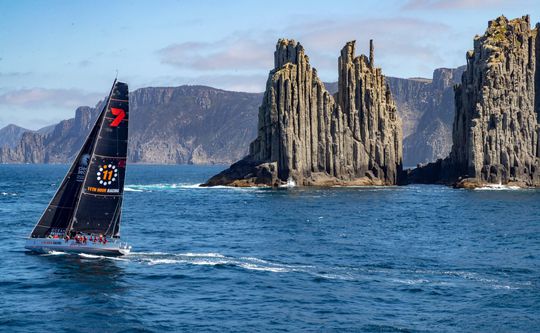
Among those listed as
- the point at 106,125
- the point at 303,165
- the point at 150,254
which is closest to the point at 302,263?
the point at 150,254

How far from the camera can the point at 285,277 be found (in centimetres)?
5653

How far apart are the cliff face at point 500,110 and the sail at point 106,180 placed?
372 feet

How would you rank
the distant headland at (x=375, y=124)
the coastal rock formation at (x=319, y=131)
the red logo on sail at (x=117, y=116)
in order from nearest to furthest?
the red logo on sail at (x=117, y=116), the distant headland at (x=375, y=124), the coastal rock formation at (x=319, y=131)

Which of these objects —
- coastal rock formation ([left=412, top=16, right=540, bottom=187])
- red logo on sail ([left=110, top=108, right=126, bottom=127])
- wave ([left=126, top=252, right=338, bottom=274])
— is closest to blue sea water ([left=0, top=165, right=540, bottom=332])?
wave ([left=126, top=252, right=338, bottom=274])

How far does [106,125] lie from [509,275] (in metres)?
31.9

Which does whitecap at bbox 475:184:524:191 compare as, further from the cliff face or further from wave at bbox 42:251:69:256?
wave at bbox 42:251:69:256

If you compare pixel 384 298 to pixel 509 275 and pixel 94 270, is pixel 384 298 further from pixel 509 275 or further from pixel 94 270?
pixel 94 270

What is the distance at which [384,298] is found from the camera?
50094 mm

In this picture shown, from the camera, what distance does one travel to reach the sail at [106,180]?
61719mm

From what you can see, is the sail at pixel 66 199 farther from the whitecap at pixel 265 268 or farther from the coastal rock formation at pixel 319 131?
the coastal rock formation at pixel 319 131

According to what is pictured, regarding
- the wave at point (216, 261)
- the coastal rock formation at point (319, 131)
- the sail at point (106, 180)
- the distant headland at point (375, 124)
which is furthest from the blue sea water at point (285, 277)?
the coastal rock formation at point (319, 131)

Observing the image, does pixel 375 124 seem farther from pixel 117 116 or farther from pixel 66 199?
pixel 66 199

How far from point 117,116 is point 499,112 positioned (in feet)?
407

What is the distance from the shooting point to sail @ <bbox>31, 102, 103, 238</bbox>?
62562 millimetres
